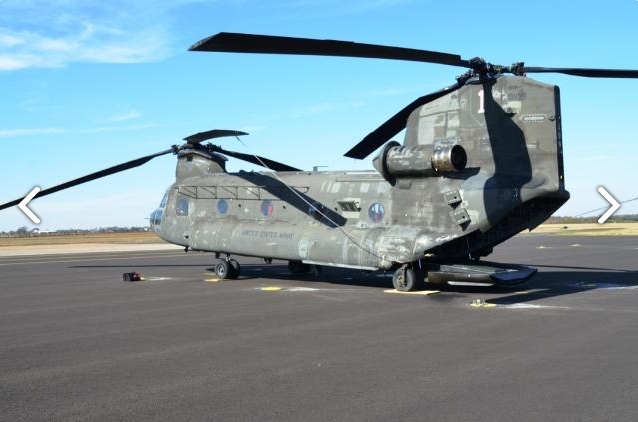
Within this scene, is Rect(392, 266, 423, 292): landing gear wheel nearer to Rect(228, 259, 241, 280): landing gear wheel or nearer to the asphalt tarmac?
the asphalt tarmac

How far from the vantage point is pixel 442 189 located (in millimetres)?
16078

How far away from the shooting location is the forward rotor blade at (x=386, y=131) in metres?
16.8

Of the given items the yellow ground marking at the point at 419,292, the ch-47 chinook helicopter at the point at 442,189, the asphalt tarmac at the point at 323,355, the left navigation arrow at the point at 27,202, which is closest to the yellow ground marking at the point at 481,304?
the asphalt tarmac at the point at 323,355

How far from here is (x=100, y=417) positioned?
6.35m

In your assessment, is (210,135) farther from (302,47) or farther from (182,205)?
(302,47)

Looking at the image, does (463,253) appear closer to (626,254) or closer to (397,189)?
(397,189)

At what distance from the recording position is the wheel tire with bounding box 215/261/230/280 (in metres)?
21.0

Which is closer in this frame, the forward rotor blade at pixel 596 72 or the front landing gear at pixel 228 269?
the forward rotor blade at pixel 596 72

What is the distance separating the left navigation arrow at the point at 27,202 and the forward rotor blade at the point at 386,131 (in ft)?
29.3

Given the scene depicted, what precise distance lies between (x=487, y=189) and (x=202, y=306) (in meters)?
7.28

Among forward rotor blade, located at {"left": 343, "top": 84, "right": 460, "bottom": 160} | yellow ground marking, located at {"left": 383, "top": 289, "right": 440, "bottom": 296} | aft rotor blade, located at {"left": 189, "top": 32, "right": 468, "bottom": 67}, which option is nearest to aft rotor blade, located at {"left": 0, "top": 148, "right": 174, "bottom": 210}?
forward rotor blade, located at {"left": 343, "top": 84, "right": 460, "bottom": 160}

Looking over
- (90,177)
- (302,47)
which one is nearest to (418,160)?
(302,47)

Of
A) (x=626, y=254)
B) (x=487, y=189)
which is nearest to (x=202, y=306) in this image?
(x=487, y=189)

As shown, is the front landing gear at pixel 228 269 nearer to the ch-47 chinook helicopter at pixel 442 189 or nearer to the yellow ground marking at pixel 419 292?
the ch-47 chinook helicopter at pixel 442 189
